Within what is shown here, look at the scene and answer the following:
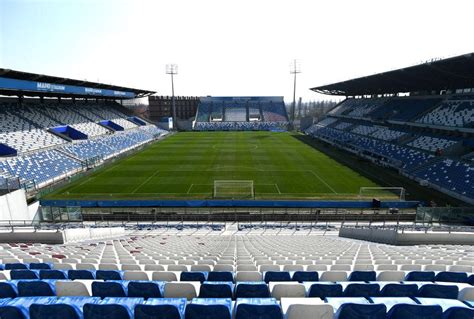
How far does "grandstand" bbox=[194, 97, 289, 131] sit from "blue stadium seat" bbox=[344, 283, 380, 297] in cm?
8947

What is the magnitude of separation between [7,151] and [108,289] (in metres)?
39.8

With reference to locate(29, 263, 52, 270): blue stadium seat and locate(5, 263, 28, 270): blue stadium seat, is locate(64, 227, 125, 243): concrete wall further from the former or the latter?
locate(29, 263, 52, 270): blue stadium seat

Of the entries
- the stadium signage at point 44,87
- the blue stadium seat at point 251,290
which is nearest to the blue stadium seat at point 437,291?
the blue stadium seat at point 251,290

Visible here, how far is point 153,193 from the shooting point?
103 ft

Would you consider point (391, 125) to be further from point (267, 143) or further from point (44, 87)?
point (44, 87)

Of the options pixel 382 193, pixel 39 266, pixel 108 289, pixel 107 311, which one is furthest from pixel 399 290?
pixel 382 193

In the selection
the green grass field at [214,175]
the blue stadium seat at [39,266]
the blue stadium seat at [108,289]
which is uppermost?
the blue stadium seat at [108,289]

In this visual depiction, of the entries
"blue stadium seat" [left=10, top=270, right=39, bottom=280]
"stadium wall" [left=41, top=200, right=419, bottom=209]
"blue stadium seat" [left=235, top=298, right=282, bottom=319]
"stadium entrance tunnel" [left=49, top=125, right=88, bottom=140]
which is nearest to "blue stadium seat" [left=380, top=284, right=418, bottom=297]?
"blue stadium seat" [left=235, top=298, right=282, bottom=319]

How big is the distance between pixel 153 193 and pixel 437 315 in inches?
1178

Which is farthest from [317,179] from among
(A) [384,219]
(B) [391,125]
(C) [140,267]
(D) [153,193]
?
(C) [140,267]

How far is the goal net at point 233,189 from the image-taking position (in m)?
30.5

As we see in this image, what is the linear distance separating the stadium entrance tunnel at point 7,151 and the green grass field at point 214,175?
842cm

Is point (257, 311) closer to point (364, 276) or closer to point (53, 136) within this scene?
point (364, 276)

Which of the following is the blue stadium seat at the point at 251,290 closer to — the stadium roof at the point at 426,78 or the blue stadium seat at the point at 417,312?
the blue stadium seat at the point at 417,312
